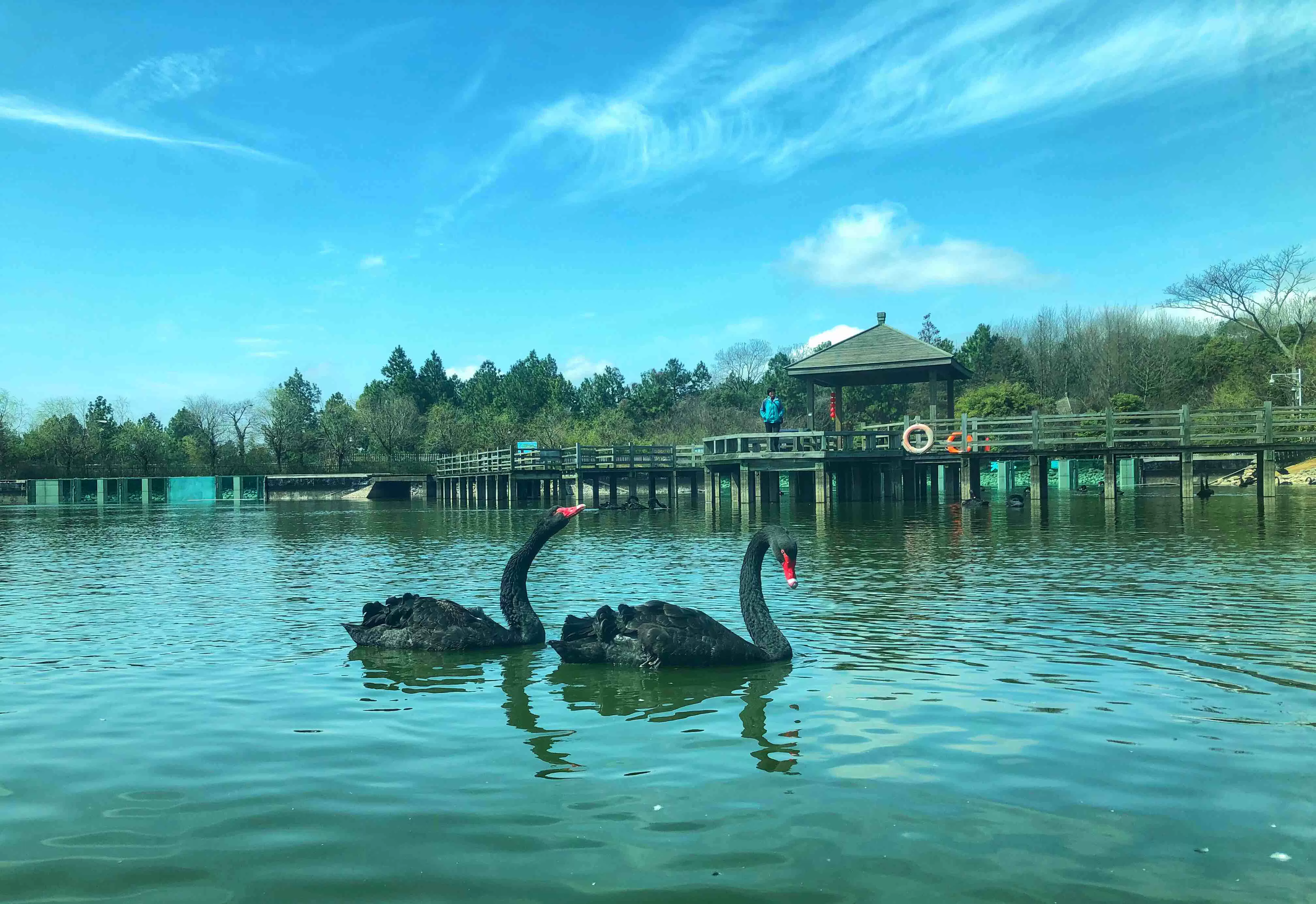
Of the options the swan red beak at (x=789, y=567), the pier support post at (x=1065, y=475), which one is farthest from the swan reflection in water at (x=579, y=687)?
the pier support post at (x=1065, y=475)

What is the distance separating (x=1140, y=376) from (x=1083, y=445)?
45.2m

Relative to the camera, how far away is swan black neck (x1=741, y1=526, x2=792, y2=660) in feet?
30.0

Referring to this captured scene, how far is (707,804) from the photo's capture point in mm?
5344

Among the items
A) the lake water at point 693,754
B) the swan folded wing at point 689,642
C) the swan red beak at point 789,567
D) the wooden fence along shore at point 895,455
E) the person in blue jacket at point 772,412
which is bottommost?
the lake water at point 693,754

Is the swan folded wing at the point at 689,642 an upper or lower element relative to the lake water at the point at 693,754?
upper

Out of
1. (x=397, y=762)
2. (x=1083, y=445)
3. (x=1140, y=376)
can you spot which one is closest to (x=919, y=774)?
(x=397, y=762)

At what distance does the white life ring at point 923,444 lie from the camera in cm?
3828

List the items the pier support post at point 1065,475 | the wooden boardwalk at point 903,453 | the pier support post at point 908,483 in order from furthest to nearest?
the pier support post at point 1065,475, the pier support post at point 908,483, the wooden boardwalk at point 903,453

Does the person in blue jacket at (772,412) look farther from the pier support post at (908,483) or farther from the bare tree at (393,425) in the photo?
the bare tree at (393,425)

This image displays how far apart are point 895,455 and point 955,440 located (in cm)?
261

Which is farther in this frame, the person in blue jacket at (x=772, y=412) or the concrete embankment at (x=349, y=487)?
the concrete embankment at (x=349, y=487)

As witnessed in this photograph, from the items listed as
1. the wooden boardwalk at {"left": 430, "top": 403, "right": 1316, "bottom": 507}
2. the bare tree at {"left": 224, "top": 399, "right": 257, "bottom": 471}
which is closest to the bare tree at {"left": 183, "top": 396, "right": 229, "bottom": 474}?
the bare tree at {"left": 224, "top": 399, "right": 257, "bottom": 471}

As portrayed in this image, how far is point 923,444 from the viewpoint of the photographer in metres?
38.5

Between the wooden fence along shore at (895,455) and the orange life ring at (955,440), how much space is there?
0.18 feet
